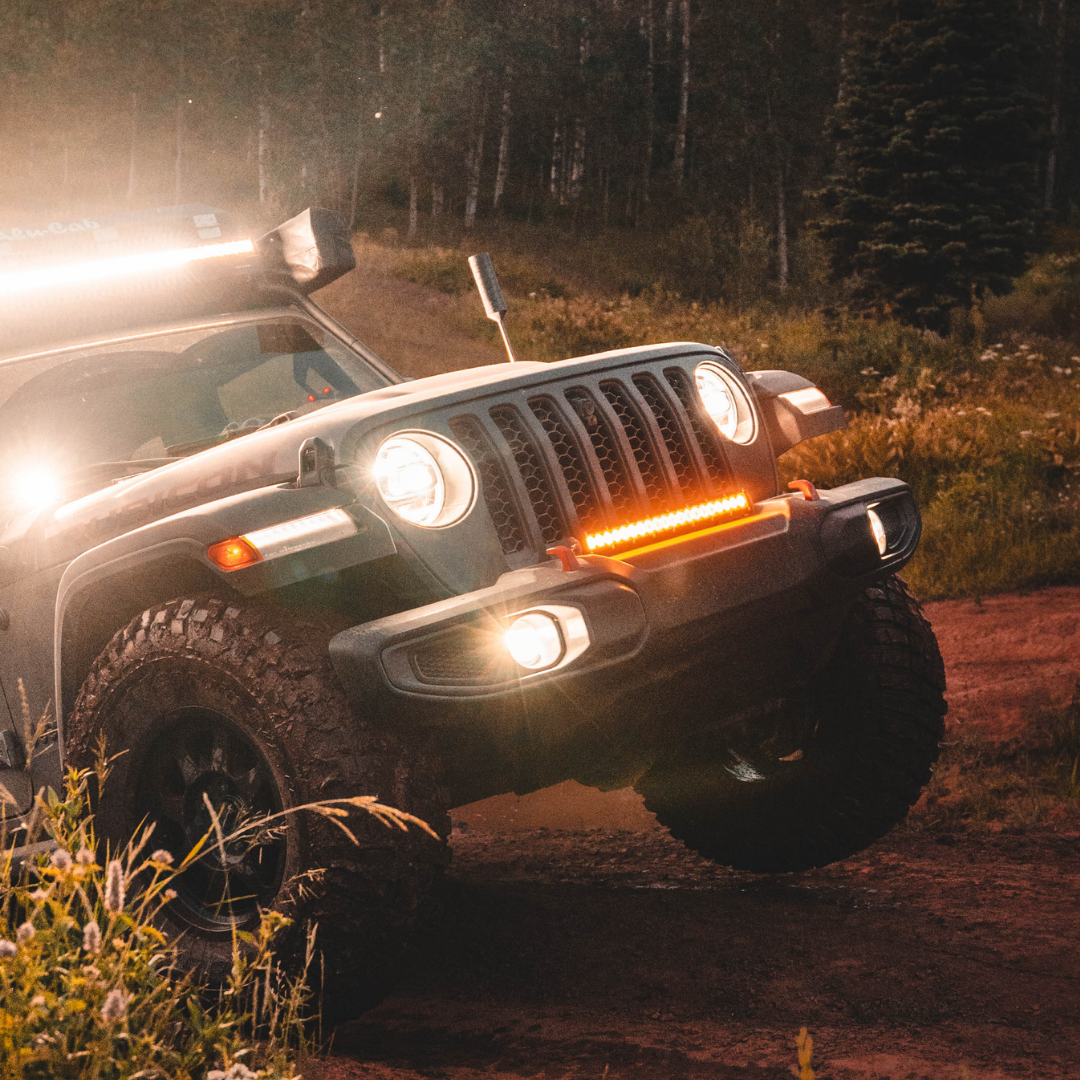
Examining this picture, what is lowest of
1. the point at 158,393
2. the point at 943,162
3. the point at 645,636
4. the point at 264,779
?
the point at 264,779

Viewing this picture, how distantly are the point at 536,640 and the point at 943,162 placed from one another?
22741 mm

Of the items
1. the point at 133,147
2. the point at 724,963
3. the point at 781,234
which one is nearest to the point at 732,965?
the point at 724,963

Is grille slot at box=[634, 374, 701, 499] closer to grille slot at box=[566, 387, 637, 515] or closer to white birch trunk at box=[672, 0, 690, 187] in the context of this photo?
grille slot at box=[566, 387, 637, 515]

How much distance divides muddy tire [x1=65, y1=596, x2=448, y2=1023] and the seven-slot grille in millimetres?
602

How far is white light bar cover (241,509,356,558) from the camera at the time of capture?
2.78 m

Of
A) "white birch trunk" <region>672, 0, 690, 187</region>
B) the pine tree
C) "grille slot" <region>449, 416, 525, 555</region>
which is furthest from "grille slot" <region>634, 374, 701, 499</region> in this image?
"white birch trunk" <region>672, 0, 690, 187</region>

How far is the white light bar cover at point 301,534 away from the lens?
2.78m

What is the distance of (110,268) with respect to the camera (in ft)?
15.0

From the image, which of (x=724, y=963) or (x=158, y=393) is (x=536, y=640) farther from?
(x=158, y=393)

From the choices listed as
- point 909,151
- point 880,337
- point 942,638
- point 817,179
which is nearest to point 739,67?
point 817,179

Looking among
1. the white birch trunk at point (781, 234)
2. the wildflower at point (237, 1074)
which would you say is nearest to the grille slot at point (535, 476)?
the wildflower at point (237, 1074)

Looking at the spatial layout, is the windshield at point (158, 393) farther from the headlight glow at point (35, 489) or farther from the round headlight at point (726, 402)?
the round headlight at point (726, 402)

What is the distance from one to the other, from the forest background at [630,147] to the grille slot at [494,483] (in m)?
13.2

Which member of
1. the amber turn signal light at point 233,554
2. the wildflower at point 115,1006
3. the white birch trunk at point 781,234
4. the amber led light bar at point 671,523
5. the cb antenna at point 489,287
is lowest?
the wildflower at point 115,1006
